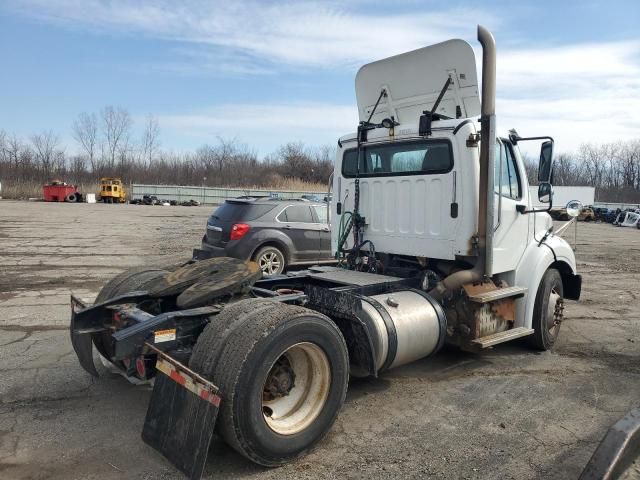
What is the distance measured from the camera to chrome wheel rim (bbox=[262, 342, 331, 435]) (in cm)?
371

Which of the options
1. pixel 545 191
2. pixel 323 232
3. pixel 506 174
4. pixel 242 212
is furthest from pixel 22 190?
pixel 545 191

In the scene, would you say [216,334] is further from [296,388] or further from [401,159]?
[401,159]

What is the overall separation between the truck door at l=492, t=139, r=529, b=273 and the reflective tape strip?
355cm

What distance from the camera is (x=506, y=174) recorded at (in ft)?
19.0

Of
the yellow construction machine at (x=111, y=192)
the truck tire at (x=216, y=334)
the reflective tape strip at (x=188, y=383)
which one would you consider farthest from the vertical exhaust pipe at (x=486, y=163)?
the yellow construction machine at (x=111, y=192)

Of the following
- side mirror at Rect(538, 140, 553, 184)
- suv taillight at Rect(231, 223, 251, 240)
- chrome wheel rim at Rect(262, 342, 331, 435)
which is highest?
Answer: side mirror at Rect(538, 140, 553, 184)

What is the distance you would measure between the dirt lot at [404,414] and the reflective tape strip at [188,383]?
0.65 m

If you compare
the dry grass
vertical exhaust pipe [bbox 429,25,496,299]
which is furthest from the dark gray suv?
the dry grass

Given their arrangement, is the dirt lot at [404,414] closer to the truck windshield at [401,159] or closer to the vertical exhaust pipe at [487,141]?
the vertical exhaust pipe at [487,141]

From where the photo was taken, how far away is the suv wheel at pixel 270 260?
421 inches

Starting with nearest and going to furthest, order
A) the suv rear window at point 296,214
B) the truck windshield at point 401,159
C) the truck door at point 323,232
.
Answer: the truck windshield at point 401,159
the suv rear window at point 296,214
the truck door at point 323,232

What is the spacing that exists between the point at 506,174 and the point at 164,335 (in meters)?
4.00

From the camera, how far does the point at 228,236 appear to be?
10656 millimetres

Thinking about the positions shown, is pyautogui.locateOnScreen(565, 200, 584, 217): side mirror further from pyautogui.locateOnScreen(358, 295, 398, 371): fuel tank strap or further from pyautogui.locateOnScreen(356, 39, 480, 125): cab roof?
pyautogui.locateOnScreen(358, 295, 398, 371): fuel tank strap
